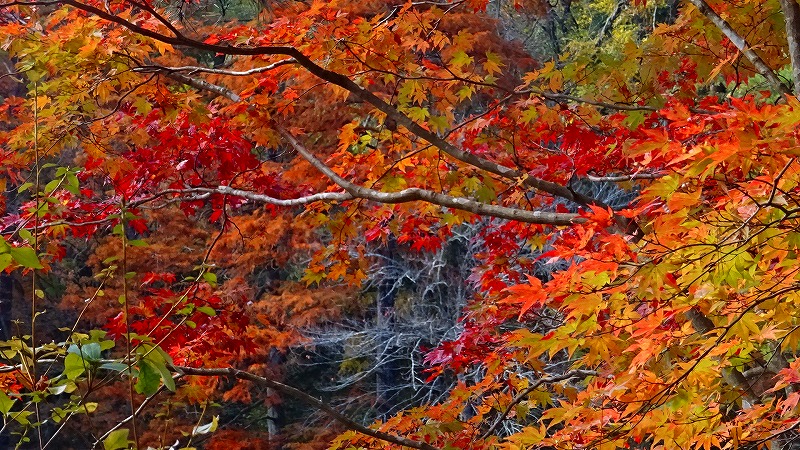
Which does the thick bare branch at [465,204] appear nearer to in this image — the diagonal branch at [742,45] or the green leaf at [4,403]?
the diagonal branch at [742,45]

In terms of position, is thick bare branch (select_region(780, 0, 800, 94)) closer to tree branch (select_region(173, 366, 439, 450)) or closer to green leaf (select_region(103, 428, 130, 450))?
tree branch (select_region(173, 366, 439, 450))

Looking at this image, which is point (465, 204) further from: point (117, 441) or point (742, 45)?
point (117, 441)

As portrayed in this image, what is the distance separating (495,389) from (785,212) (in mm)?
2908

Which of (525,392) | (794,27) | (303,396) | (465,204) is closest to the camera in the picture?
(794,27)

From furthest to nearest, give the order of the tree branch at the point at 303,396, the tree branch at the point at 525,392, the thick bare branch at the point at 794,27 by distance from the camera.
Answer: the tree branch at the point at 525,392 < the tree branch at the point at 303,396 < the thick bare branch at the point at 794,27

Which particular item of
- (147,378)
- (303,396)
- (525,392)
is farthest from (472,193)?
(147,378)

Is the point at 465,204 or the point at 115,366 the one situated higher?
the point at 115,366

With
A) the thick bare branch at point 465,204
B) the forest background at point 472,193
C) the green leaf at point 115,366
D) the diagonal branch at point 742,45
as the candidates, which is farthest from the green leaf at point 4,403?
the diagonal branch at point 742,45

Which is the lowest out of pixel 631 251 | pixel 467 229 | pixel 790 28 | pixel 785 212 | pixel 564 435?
pixel 467 229

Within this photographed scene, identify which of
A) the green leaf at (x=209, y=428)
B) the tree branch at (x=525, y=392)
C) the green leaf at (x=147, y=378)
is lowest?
the tree branch at (x=525, y=392)

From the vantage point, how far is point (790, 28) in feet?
7.50

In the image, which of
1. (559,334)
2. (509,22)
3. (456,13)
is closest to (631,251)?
(559,334)

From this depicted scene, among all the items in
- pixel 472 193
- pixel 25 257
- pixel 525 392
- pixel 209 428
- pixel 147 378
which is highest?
pixel 25 257

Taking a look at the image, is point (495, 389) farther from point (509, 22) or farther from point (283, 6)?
point (509, 22)
